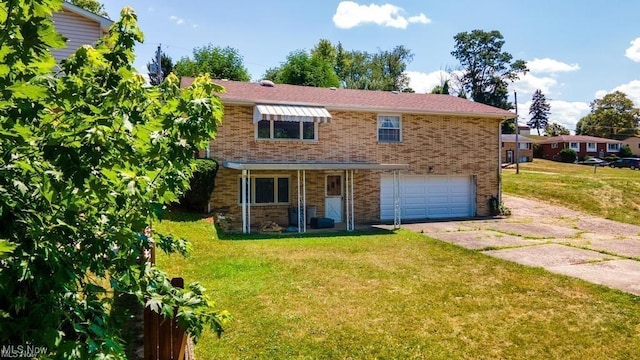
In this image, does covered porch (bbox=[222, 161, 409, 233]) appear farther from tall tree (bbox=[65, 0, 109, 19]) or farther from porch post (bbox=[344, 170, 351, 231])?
tall tree (bbox=[65, 0, 109, 19])

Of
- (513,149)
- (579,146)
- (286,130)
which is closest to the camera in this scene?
(286,130)

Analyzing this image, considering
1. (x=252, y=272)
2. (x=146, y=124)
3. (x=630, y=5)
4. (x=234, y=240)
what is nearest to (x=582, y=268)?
(x=252, y=272)

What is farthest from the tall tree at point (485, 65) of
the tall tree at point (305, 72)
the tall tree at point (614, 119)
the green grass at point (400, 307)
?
the green grass at point (400, 307)

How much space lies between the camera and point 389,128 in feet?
71.7

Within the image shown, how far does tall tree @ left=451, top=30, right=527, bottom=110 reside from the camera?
79.5 m

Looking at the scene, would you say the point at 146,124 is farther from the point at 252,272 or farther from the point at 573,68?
the point at 573,68

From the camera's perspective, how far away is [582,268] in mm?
11461

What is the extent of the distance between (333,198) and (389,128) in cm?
488

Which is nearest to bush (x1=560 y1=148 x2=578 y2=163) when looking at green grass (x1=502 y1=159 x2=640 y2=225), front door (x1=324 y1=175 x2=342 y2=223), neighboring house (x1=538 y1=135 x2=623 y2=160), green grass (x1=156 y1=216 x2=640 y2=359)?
neighboring house (x1=538 y1=135 x2=623 y2=160)

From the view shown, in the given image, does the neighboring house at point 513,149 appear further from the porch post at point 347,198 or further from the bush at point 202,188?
the bush at point 202,188

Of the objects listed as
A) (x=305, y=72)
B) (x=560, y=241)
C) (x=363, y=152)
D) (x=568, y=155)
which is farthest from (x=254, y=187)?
(x=568, y=155)

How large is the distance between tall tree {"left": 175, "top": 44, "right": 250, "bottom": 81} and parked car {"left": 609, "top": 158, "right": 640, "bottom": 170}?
55161 millimetres

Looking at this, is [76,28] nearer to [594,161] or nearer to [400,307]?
[400,307]

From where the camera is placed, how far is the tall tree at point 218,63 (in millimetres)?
49750
